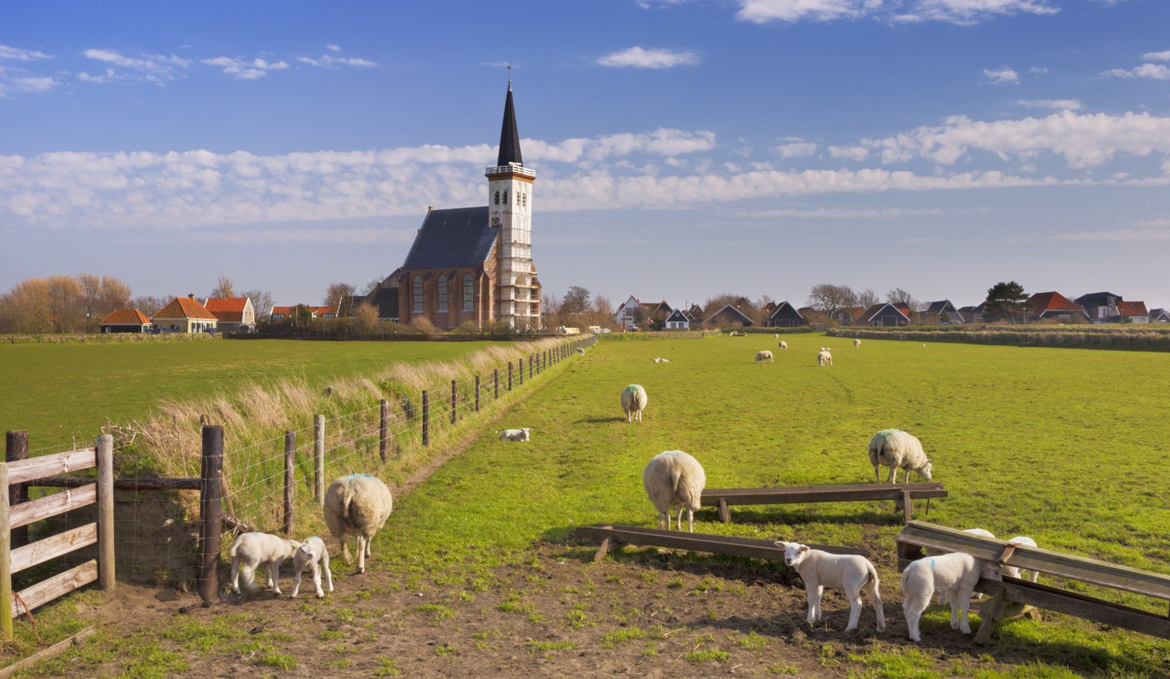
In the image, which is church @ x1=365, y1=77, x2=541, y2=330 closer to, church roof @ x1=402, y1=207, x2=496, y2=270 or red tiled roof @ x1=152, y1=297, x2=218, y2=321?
church roof @ x1=402, y1=207, x2=496, y2=270

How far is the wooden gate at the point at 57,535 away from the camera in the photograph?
6.88 meters

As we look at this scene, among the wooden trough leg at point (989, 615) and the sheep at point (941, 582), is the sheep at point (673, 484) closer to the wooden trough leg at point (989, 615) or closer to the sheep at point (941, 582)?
the sheep at point (941, 582)

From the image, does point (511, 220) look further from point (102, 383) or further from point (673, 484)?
point (673, 484)

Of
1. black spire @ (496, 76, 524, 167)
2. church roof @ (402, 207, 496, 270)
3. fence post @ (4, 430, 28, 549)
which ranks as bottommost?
fence post @ (4, 430, 28, 549)

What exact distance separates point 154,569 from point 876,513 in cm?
994

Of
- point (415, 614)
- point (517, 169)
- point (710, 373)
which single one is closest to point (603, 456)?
point (415, 614)

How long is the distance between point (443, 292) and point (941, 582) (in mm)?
115462

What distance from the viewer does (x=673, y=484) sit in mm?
10375

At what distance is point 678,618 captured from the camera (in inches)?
304

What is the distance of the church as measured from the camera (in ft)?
384

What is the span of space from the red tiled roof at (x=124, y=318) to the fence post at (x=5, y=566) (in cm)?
13191

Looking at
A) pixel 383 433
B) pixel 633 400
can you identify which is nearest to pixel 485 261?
pixel 633 400

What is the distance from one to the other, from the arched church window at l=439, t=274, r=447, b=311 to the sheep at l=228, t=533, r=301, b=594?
112164 millimetres

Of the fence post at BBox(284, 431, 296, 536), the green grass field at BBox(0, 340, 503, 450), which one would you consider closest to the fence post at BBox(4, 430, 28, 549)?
Result: the green grass field at BBox(0, 340, 503, 450)
